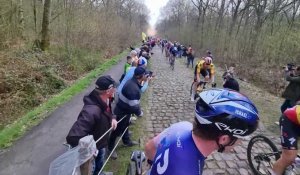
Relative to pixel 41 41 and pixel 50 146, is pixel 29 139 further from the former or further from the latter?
pixel 41 41

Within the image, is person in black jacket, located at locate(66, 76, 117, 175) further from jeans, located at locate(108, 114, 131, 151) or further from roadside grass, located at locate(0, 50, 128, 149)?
roadside grass, located at locate(0, 50, 128, 149)

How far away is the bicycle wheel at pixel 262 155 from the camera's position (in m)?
5.49

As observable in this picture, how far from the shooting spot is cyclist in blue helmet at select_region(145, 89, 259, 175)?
1.90 meters

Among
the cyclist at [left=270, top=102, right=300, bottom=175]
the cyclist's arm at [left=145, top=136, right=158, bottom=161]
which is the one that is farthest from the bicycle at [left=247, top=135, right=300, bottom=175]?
the cyclist's arm at [left=145, top=136, right=158, bottom=161]

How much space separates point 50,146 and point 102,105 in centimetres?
298

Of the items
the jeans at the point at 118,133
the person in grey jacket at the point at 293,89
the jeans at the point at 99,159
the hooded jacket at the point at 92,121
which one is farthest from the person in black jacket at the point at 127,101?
the person in grey jacket at the point at 293,89

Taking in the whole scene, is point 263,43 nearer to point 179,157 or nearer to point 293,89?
point 293,89

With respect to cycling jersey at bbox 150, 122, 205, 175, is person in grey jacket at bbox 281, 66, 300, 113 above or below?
below

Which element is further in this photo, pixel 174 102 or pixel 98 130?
pixel 174 102

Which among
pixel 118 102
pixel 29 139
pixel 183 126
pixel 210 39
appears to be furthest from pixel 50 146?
pixel 210 39

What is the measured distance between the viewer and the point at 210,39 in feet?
121

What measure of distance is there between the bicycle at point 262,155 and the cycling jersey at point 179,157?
4.07 meters

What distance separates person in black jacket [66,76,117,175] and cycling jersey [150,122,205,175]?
7.72ft

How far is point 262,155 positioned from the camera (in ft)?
18.1
